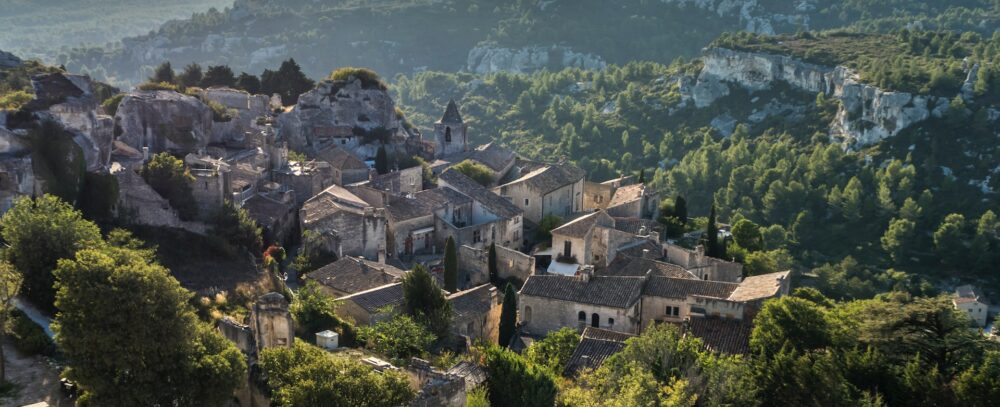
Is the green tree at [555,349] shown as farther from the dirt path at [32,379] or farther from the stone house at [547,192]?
the stone house at [547,192]

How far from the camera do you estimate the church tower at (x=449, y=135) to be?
6888cm

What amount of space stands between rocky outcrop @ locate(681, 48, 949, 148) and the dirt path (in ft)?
278

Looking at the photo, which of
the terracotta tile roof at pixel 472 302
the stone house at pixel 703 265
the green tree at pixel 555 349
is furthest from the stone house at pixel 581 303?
the stone house at pixel 703 265

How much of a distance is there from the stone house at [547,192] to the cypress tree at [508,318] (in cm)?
1729

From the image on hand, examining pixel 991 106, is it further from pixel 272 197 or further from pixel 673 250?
pixel 272 197

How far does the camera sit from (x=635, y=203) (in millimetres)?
54594

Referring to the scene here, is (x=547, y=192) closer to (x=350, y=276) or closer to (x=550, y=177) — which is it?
(x=550, y=177)

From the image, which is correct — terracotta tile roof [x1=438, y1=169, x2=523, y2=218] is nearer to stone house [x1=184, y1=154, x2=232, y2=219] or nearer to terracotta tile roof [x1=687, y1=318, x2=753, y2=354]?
stone house [x1=184, y1=154, x2=232, y2=219]

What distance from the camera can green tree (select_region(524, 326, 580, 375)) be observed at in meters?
33.2

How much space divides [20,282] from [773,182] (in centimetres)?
7351

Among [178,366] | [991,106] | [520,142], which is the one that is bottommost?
[520,142]

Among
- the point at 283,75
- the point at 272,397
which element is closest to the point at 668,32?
the point at 283,75

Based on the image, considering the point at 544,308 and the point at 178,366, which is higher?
the point at 178,366

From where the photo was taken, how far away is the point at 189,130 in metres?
51.1
